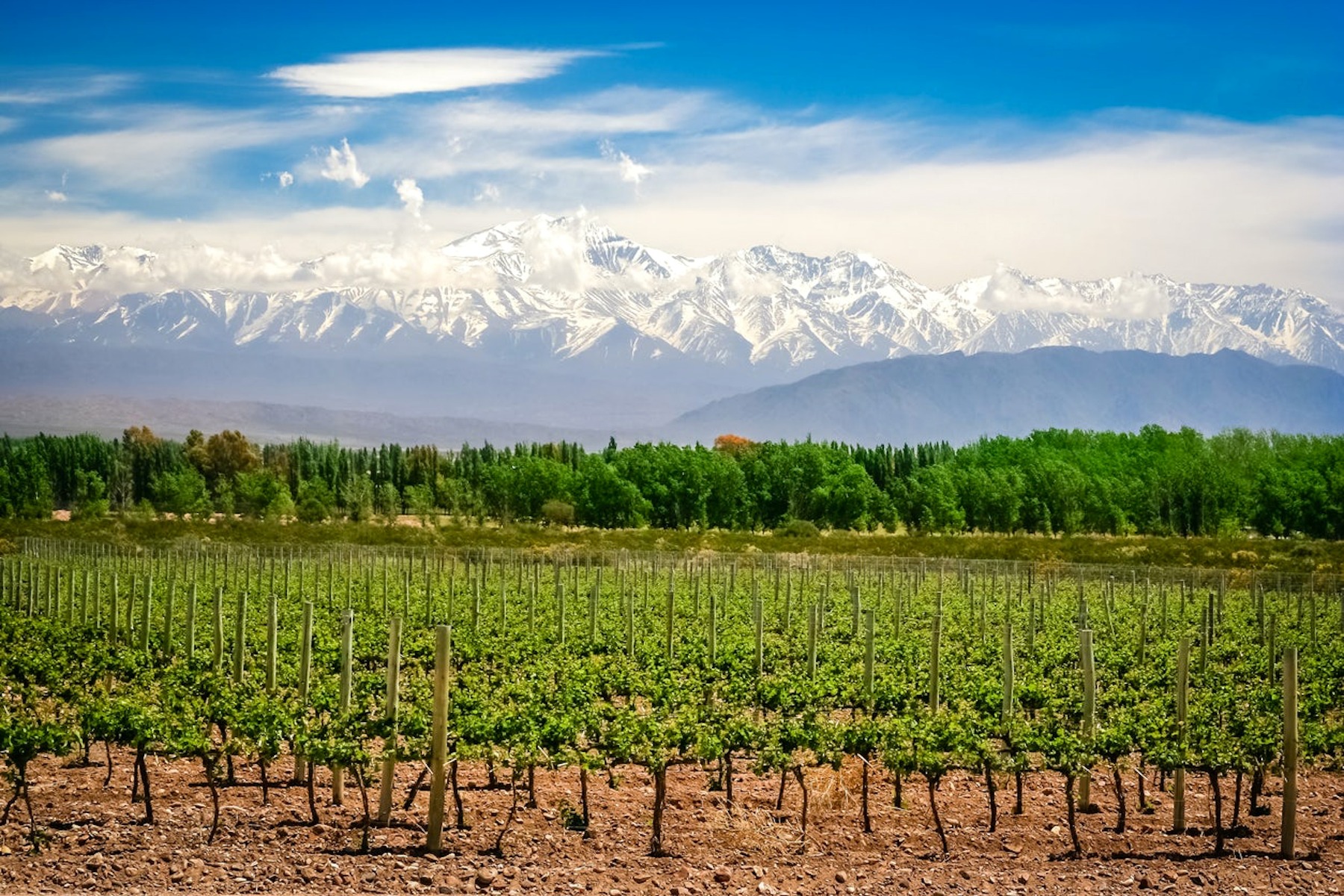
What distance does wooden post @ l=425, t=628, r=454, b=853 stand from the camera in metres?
14.5

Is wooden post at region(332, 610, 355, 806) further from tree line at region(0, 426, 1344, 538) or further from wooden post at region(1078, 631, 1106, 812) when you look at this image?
tree line at region(0, 426, 1344, 538)

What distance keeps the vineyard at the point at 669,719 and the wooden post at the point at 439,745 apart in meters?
0.03

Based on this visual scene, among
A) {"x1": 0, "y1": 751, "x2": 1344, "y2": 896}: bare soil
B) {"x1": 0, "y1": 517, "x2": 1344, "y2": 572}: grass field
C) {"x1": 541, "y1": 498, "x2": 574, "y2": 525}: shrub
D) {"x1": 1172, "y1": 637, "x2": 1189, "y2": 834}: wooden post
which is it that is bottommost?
{"x1": 0, "y1": 751, "x2": 1344, "y2": 896}: bare soil

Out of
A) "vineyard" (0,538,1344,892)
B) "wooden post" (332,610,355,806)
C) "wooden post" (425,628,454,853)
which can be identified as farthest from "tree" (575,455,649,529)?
"wooden post" (425,628,454,853)

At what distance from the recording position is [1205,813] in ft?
56.7

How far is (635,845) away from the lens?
1502cm

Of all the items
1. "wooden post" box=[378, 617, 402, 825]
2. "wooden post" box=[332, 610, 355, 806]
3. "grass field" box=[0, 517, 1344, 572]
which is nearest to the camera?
"wooden post" box=[378, 617, 402, 825]

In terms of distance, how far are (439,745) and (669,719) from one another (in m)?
4.31

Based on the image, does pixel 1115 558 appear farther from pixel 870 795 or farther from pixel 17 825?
pixel 17 825

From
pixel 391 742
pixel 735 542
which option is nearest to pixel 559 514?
pixel 735 542

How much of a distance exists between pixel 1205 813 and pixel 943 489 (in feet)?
257

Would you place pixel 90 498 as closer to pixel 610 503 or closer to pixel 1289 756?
pixel 610 503

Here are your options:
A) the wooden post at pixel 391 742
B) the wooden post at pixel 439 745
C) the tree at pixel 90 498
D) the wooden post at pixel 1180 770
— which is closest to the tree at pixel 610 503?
the tree at pixel 90 498

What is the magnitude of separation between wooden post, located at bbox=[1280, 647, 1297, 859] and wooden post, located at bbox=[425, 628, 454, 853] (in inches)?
363
